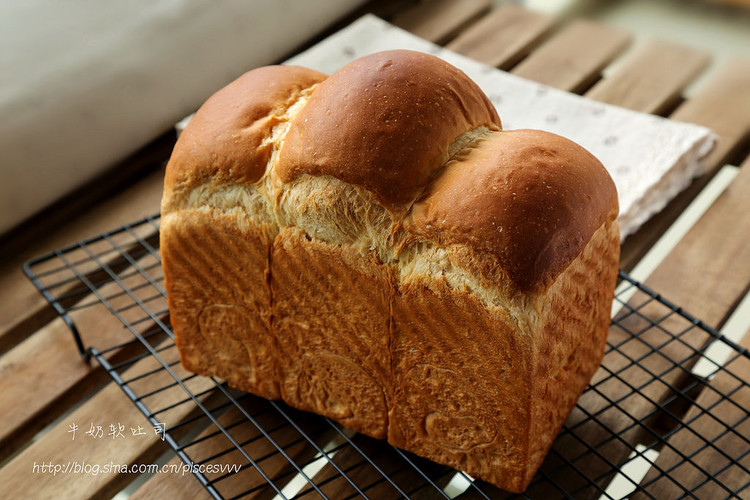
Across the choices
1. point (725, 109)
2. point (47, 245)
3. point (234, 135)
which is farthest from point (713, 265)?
point (47, 245)

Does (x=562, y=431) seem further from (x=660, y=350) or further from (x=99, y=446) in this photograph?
(x=99, y=446)

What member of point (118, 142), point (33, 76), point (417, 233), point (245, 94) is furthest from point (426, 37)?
point (417, 233)

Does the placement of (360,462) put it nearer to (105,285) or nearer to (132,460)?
(132,460)

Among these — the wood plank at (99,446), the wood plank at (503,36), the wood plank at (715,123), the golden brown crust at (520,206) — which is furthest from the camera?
the wood plank at (503,36)

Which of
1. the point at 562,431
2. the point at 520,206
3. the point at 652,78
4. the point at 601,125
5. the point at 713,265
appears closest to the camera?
the point at 520,206

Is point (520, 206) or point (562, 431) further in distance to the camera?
point (562, 431)

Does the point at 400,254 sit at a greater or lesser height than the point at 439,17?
greater

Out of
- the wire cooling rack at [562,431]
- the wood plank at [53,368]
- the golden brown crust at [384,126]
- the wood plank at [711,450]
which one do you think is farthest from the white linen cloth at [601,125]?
the wood plank at [53,368]

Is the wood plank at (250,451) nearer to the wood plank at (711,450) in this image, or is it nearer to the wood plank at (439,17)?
the wood plank at (711,450)
